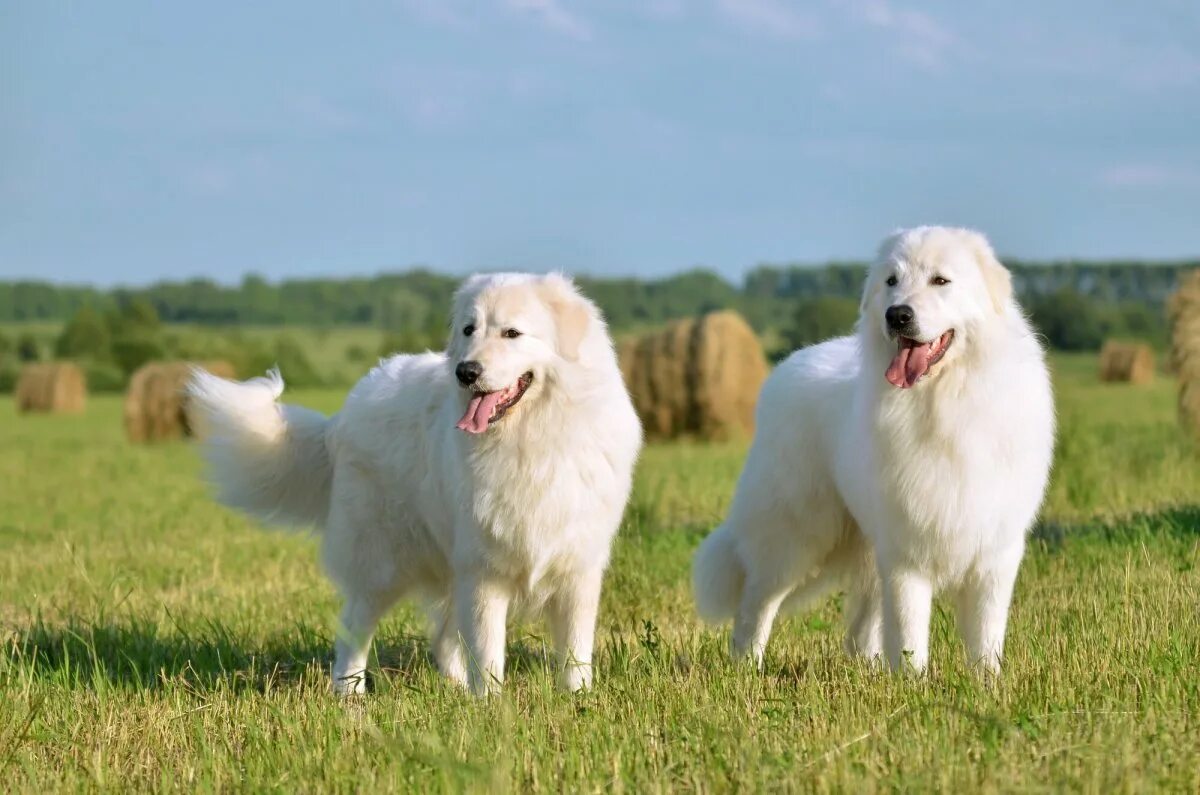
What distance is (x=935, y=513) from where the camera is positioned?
5.31 metres

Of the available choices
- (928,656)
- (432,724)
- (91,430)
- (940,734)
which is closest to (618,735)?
(432,724)

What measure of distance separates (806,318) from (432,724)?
1237 inches

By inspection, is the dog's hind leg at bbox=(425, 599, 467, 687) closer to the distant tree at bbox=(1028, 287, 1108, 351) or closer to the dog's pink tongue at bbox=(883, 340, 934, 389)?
the dog's pink tongue at bbox=(883, 340, 934, 389)

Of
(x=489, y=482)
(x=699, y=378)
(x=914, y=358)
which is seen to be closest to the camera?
(x=914, y=358)

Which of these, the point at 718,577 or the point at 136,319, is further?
the point at 136,319

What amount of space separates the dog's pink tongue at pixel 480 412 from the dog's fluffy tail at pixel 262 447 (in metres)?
1.65

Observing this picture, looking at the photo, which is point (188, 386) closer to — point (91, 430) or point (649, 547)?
point (649, 547)

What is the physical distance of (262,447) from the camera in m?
6.78

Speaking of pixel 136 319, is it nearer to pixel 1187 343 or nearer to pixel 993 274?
pixel 1187 343

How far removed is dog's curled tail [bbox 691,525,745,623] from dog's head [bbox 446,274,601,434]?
59.0 inches

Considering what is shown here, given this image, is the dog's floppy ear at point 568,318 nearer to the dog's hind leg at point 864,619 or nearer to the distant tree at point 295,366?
the dog's hind leg at point 864,619

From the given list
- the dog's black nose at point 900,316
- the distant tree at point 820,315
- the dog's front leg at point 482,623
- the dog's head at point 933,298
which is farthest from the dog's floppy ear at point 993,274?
the distant tree at point 820,315

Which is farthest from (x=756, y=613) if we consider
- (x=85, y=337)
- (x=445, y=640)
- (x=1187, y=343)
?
(x=85, y=337)

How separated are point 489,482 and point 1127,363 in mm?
29780
